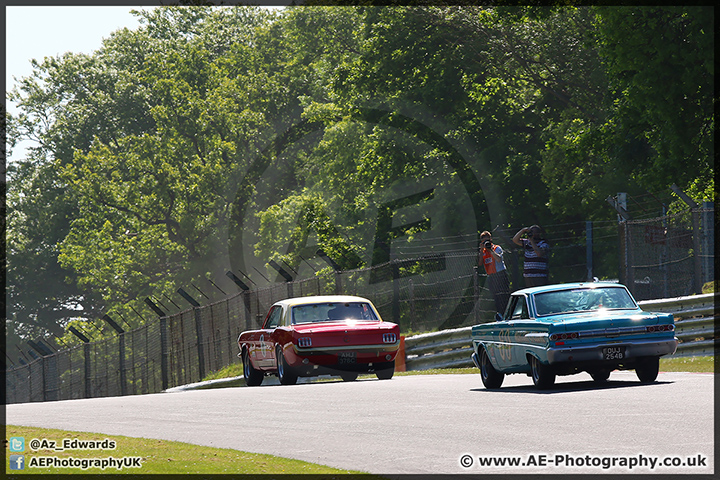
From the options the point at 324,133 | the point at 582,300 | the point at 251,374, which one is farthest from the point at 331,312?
the point at 324,133

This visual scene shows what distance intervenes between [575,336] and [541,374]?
85 centimetres

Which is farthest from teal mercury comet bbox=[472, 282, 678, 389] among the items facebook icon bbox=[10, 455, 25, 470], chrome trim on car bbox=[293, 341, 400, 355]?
facebook icon bbox=[10, 455, 25, 470]

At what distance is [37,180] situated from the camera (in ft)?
258

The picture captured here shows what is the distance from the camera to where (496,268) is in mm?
21438

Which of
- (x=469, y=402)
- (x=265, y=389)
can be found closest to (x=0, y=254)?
(x=265, y=389)

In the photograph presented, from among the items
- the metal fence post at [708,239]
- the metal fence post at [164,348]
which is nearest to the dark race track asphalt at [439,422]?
the metal fence post at [708,239]

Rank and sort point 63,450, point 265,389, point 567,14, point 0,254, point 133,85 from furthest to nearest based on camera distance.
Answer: point 133,85, point 0,254, point 567,14, point 265,389, point 63,450

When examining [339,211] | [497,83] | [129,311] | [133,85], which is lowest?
[129,311]

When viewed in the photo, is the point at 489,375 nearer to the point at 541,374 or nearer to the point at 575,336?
the point at 541,374

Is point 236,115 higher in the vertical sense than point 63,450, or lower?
higher

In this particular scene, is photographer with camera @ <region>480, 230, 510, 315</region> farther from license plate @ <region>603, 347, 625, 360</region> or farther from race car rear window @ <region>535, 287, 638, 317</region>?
license plate @ <region>603, 347, 625, 360</region>

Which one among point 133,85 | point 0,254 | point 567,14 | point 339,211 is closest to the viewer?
point 567,14

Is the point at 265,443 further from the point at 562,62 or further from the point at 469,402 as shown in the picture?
the point at 562,62

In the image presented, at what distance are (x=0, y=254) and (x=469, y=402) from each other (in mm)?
47761
